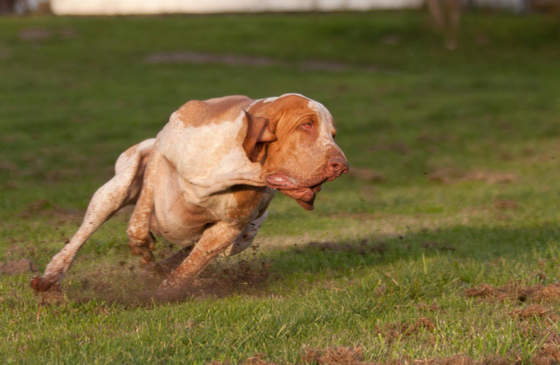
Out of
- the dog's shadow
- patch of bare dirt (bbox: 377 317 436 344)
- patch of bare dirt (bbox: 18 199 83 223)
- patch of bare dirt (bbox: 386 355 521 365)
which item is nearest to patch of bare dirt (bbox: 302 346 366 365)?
patch of bare dirt (bbox: 386 355 521 365)

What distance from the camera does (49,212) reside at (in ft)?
36.3

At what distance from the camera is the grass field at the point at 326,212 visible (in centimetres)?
504

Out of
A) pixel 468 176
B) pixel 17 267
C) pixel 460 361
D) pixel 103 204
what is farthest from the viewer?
pixel 468 176

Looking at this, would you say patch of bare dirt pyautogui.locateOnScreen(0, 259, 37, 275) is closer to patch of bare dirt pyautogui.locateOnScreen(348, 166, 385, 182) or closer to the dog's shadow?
the dog's shadow

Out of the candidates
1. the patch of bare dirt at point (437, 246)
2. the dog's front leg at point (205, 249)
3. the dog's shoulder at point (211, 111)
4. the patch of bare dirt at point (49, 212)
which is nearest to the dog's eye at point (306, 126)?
the dog's shoulder at point (211, 111)

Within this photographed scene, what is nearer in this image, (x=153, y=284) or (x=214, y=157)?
(x=214, y=157)

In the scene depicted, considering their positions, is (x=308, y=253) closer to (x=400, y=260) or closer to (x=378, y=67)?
(x=400, y=260)

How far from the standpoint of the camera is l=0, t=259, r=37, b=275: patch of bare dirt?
272 inches

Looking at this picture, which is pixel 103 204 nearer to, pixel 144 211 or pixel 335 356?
pixel 144 211

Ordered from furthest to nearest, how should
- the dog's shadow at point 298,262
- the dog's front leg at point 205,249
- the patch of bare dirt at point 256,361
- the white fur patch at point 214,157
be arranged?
1. the dog's shadow at point 298,262
2. the dog's front leg at point 205,249
3. the white fur patch at point 214,157
4. the patch of bare dirt at point 256,361

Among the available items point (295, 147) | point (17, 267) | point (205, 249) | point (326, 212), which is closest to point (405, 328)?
point (295, 147)

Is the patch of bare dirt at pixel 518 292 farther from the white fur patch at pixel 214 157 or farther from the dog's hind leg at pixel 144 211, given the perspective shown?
the dog's hind leg at pixel 144 211

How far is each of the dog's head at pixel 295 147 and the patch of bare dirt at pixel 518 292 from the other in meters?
1.92

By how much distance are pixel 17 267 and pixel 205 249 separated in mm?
2042
